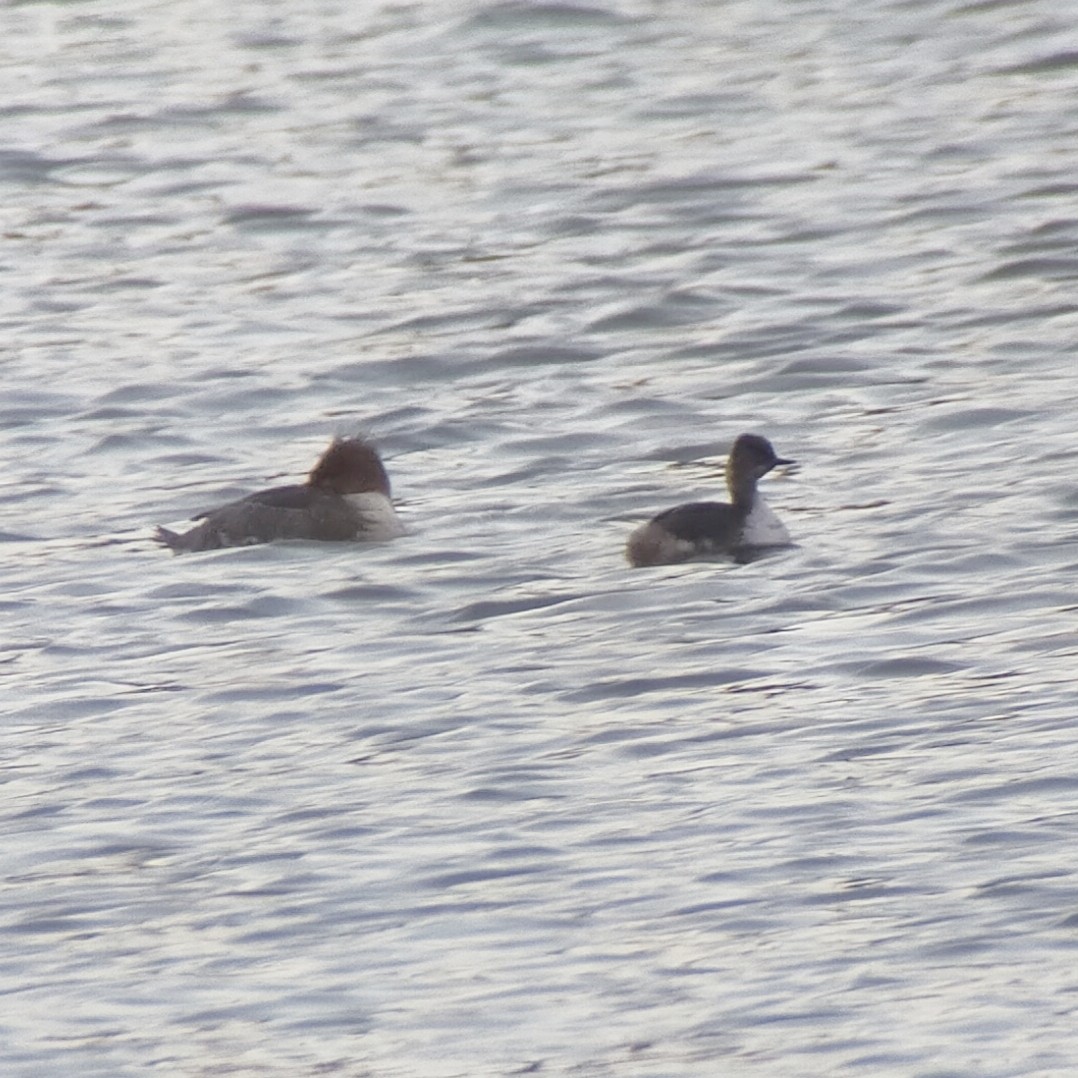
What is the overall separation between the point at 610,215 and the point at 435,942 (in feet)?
36.2

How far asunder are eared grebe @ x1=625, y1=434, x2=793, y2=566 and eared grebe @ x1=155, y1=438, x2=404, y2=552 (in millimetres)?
1172

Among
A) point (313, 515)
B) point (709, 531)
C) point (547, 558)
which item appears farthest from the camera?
point (313, 515)

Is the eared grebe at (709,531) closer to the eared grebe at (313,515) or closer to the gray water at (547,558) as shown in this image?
the gray water at (547,558)

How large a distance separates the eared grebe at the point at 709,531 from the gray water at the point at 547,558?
0.45 ft

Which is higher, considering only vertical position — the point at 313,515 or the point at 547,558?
the point at 313,515

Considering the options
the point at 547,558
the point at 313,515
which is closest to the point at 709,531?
the point at 547,558

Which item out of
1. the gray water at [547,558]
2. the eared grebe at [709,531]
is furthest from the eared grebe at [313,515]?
the eared grebe at [709,531]

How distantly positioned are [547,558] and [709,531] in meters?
0.70

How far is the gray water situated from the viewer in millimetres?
7602

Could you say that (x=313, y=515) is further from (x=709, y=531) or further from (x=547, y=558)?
(x=709, y=531)

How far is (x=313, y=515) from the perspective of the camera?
12.6 meters

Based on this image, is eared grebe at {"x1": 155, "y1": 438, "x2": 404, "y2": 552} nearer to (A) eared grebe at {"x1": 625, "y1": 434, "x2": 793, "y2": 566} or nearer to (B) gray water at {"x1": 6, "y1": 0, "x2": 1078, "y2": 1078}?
(B) gray water at {"x1": 6, "y1": 0, "x2": 1078, "y2": 1078}

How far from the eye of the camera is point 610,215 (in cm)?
1847

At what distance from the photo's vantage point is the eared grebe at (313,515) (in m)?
12.5
